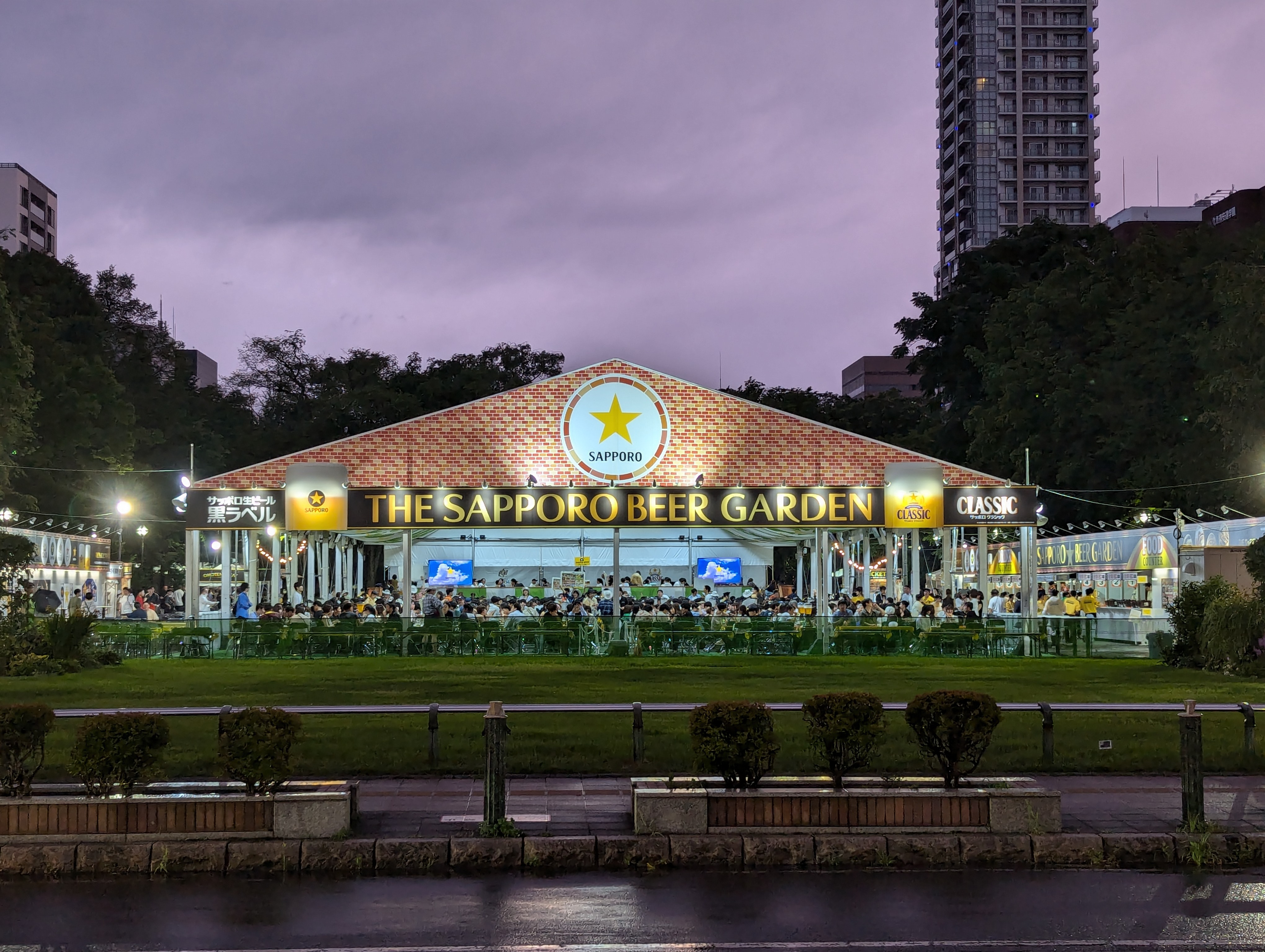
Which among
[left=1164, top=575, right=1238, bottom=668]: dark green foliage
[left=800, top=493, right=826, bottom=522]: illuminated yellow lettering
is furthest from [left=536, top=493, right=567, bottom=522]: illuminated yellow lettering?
[left=1164, top=575, right=1238, bottom=668]: dark green foliage

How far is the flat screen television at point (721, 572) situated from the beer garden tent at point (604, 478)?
7.67m

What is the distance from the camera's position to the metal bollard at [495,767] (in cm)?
877

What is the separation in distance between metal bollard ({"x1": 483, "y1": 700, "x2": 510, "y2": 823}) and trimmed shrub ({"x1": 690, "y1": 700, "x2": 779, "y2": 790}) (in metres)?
1.23

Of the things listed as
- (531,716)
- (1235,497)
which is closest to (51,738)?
(531,716)

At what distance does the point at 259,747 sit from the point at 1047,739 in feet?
21.8

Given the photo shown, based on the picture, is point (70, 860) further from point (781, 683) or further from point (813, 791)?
point (781, 683)

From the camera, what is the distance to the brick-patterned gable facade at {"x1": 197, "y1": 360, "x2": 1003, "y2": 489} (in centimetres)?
3128

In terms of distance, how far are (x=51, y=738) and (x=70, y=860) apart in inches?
211

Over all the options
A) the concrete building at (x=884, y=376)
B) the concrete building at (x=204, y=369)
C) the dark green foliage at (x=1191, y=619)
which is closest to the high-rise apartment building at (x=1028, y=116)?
the concrete building at (x=884, y=376)

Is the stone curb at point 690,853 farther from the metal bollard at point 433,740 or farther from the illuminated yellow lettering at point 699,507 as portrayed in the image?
the illuminated yellow lettering at point 699,507

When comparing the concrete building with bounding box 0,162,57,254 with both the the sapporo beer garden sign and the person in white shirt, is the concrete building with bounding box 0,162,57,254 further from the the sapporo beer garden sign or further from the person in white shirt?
the person in white shirt

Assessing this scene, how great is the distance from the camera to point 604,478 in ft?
103

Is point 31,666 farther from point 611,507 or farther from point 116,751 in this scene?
point 116,751

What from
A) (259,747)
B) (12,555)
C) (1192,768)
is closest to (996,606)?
(12,555)
